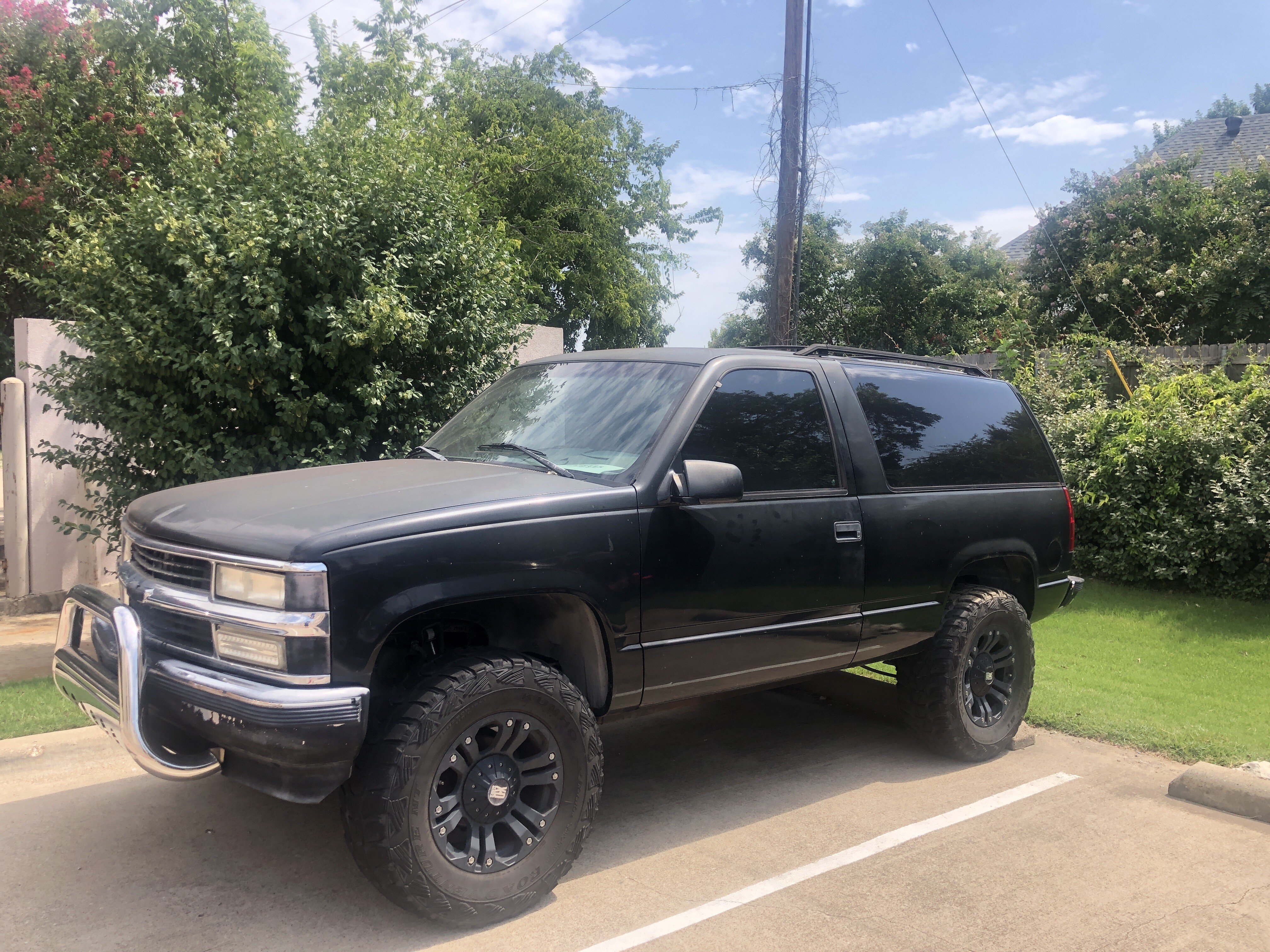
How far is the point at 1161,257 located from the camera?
16797mm

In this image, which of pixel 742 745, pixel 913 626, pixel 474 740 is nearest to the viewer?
pixel 474 740

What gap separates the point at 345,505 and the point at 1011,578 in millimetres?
3974

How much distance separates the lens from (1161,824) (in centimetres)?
454

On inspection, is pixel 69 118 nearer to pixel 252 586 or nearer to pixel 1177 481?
pixel 252 586

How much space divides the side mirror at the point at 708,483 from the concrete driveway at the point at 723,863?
151 cm

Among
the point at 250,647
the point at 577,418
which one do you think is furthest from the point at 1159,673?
the point at 250,647

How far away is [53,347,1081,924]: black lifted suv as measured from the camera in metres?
3.15

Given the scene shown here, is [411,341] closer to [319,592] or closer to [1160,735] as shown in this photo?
[319,592]

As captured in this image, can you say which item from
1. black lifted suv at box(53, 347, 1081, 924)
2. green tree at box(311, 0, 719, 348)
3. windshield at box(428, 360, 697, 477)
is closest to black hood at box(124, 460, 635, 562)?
black lifted suv at box(53, 347, 1081, 924)

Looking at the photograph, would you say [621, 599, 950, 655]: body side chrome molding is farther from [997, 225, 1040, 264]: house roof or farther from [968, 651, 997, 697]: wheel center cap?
[997, 225, 1040, 264]: house roof

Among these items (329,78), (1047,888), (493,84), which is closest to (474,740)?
(1047,888)

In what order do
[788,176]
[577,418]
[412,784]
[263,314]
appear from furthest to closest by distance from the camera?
[788,176] < [263,314] < [577,418] < [412,784]

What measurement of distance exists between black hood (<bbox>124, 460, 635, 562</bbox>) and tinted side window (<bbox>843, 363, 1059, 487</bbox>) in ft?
5.78

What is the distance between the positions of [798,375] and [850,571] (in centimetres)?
97
